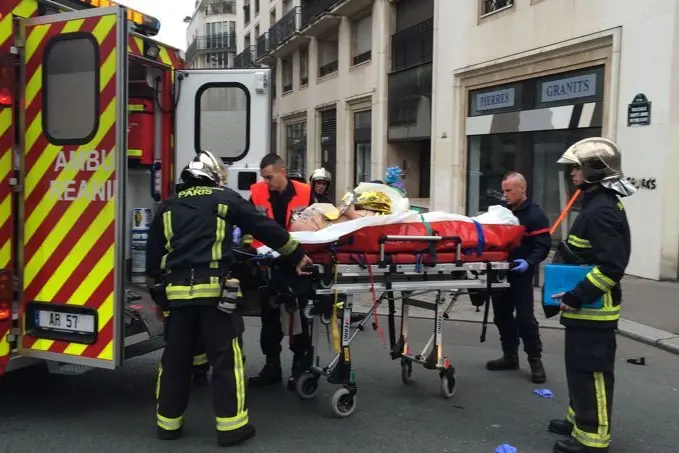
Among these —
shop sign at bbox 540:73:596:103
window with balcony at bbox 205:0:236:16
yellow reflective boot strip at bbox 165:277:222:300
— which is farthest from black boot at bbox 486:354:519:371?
window with balcony at bbox 205:0:236:16

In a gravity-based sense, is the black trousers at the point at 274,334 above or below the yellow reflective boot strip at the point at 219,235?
below

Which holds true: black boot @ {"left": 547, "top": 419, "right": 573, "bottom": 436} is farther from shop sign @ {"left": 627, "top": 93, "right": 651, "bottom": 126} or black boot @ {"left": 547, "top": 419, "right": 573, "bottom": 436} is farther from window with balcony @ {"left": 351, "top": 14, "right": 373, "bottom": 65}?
window with balcony @ {"left": 351, "top": 14, "right": 373, "bottom": 65}

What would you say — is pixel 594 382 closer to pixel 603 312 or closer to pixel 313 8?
pixel 603 312

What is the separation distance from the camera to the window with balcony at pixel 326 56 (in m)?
25.2

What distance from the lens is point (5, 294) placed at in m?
3.93

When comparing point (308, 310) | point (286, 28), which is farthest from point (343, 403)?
point (286, 28)

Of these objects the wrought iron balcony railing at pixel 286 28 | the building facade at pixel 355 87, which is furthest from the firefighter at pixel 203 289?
the wrought iron balcony railing at pixel 286 28

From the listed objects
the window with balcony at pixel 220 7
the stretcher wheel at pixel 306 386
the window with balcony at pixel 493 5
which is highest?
the window with balcony at pixel 220 7

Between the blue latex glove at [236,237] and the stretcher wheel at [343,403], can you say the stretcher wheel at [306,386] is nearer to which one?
the stretcher wheel at [343,403]

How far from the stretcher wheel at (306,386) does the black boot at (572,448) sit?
66.5 inches

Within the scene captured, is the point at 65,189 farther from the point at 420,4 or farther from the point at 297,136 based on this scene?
the point at 297,136

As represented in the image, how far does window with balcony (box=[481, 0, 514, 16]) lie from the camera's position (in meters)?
13.5

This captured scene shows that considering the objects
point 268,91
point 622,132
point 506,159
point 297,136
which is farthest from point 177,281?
point 297,136

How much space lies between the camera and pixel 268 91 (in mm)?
5867
